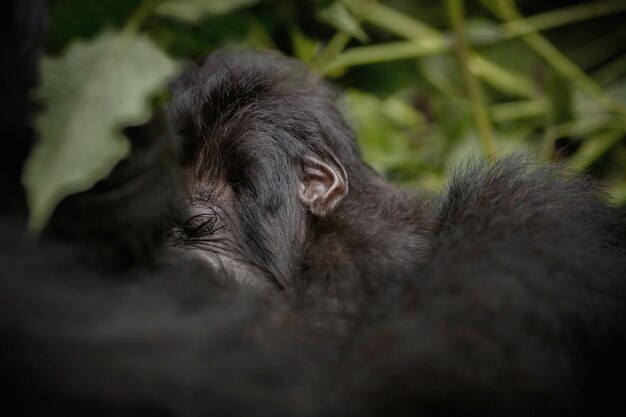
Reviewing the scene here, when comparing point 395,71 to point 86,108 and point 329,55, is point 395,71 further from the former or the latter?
point 86,108

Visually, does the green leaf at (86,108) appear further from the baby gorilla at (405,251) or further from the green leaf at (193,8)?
the baby gorilla at (405,251)

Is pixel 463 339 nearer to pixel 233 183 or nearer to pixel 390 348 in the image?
pixel 390 348

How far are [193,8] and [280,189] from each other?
1.02 feet

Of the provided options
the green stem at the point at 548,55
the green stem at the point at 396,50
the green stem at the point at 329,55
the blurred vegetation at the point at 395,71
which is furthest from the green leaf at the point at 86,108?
the green stem at the point at 548,55

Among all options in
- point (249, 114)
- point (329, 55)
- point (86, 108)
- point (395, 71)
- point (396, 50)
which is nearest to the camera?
point (86, 108)

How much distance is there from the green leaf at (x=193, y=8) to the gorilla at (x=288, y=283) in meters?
0.12

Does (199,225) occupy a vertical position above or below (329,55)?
below

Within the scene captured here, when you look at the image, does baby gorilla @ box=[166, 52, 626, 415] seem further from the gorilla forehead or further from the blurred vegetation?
the blurred vegetation

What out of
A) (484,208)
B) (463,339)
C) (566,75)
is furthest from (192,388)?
(566,75)

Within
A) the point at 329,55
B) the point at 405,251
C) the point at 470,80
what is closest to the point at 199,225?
the point at 405,251

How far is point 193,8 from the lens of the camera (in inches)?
32.0

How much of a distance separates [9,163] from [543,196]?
0.70 meters

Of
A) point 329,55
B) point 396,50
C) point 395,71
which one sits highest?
point 395,71

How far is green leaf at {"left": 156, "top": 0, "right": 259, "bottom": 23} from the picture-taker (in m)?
0.79
